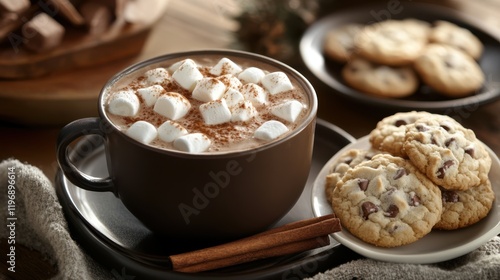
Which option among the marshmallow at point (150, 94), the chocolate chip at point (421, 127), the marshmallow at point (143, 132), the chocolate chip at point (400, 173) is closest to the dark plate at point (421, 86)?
the chocolate chip at point (421, 127)

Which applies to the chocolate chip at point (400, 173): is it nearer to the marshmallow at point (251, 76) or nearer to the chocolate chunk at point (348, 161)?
the chocolate chunk at point (348, 161)

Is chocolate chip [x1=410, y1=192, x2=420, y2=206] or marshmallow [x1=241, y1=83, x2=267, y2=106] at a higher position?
marshmallow [x1=241, y1=83, x2=267, y2=106]

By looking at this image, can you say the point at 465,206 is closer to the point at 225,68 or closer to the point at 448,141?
the point at 448,141

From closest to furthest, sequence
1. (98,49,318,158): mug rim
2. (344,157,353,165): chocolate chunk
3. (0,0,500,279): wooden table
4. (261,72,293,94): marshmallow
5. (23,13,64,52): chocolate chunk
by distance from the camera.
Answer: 1. (98,49,318,158): mug rim
2. (261,72,293,94): marshmallow
3. (344,157,353,165): chocolate chunk
4. (0,0,500,279): wooden table
5. (23,13,64,52): chocolate chunk

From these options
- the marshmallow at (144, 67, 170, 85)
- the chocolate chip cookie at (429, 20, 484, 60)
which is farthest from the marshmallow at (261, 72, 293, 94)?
the chocolate chip cookie at (429, 20, 484, 60)

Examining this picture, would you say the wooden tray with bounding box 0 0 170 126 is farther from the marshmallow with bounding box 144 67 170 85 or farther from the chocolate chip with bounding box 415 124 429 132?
the chocolate chip with bounding box 415 124 429 132

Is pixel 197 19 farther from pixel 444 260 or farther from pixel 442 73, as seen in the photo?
pixel 444 260
